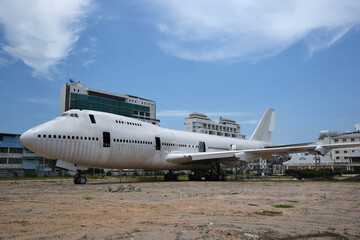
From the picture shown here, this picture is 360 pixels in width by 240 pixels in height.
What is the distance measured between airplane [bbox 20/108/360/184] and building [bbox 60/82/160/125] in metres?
57.7

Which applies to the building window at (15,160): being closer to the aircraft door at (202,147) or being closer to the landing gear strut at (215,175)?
the landing gear strut at (215,175)

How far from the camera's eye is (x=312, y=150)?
2403 centimetres

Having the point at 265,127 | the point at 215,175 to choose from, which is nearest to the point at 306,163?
the point at 265,127

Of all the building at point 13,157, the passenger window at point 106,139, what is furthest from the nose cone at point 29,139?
the building at point 13,157

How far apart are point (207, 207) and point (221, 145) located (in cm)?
2481

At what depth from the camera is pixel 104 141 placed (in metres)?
21.0

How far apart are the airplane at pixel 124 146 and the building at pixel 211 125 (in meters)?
79.8

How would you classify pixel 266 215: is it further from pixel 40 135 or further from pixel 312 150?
pixel 312 150

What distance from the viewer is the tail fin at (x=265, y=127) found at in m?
40.1

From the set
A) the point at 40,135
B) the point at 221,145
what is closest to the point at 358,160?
the point at 221,145

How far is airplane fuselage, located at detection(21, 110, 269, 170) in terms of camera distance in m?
18.6

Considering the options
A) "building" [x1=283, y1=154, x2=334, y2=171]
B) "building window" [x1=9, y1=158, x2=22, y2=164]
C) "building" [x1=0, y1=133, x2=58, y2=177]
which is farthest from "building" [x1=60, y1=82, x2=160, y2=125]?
"building" [x1=283, y1=154, x2=334, y2=171]

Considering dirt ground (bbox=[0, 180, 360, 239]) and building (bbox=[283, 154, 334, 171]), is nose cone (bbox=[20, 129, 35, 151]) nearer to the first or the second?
dirt ground (bbox=[0, 180, 360, 239])

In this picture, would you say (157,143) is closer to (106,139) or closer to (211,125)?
(106,139)
